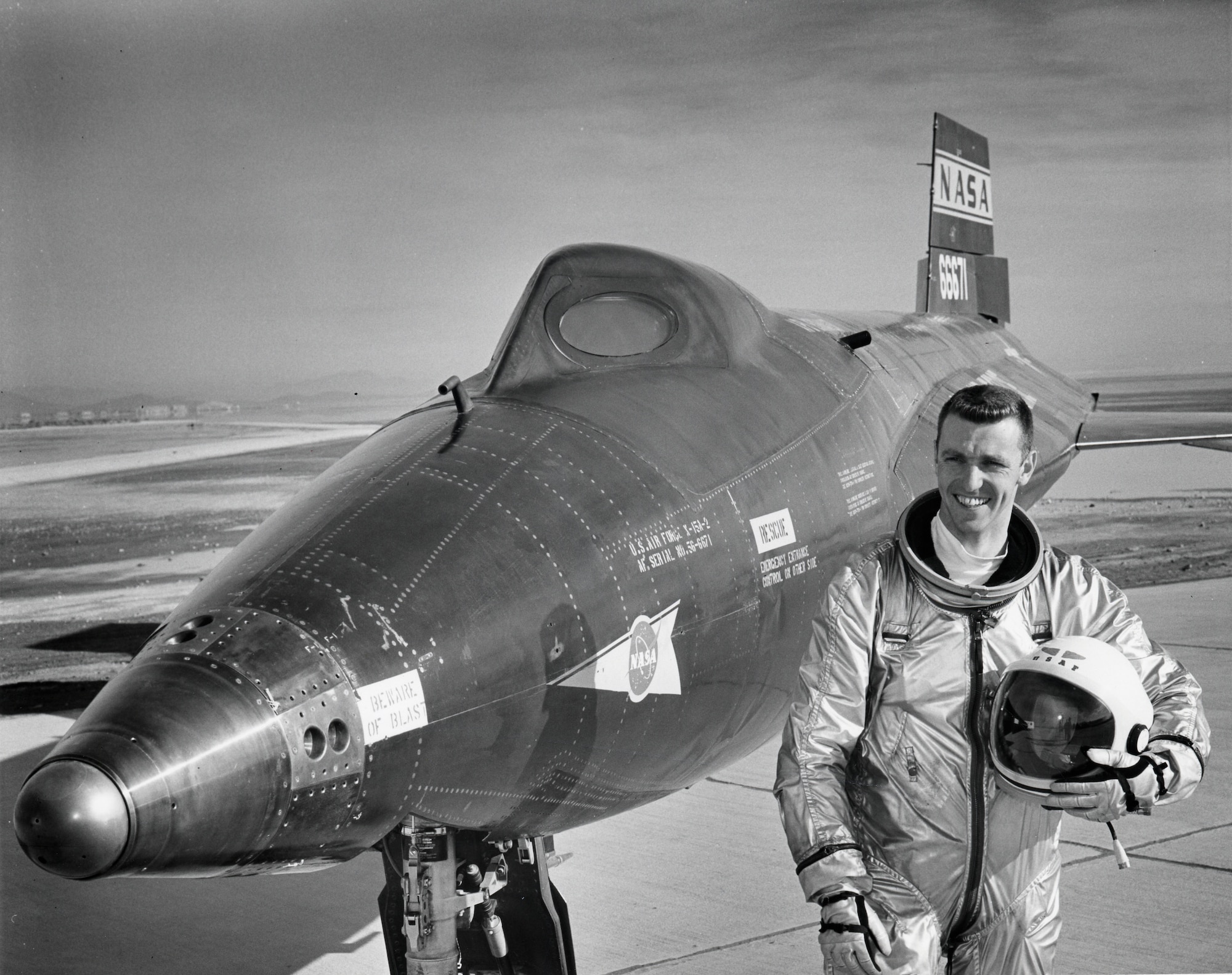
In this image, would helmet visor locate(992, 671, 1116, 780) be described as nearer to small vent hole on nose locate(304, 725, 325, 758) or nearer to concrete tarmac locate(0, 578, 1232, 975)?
small vent hole on nose locate(304, 725, 325, 758)

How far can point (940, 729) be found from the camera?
2.91 metres

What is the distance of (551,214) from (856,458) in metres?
12.2

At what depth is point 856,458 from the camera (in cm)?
504

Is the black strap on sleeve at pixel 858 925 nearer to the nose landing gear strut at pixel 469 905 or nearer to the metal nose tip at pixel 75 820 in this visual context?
the nose landing gear strut at pixel 469 905

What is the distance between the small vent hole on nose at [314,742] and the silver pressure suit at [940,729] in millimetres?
966

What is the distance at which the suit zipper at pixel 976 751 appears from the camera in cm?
289

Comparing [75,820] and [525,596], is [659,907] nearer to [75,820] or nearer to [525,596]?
[525,596]

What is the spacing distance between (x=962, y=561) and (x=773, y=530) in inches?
56.0

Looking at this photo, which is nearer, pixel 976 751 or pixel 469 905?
pixel 976 751

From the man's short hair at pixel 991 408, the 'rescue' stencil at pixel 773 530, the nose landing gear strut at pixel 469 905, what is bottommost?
the nose landing gear strut at pixel 469 905

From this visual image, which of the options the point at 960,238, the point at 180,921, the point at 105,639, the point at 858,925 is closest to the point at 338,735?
the point at 858,925

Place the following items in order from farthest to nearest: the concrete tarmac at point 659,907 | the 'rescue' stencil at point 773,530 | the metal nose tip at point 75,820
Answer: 1. the concrete tarmac at point 659,907
2. the 'rescue' stencil at point 773,530
3. the metal nose tip at point 75,820

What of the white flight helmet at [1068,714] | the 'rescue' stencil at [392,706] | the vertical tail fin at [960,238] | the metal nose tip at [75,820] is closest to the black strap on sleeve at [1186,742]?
the white flight helmet at [1068,714]

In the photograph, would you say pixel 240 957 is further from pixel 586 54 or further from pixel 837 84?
pixel 837 84
